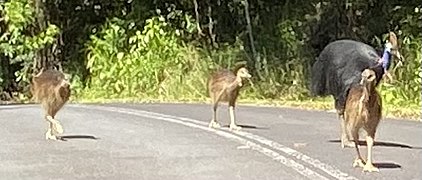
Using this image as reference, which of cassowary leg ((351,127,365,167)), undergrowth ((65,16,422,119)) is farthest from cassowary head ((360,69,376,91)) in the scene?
undergrowth ((65,16,422,119))

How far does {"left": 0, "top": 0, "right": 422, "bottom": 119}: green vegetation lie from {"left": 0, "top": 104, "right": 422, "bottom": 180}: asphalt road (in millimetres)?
8345

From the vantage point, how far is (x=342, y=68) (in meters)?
11.3

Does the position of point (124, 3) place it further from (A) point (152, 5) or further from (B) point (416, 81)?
(B) point (416, 81)

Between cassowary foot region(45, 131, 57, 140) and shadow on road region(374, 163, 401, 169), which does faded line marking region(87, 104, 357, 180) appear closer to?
shadow on road region(374, 163, 401, 169)

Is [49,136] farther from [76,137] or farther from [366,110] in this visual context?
[366,110]

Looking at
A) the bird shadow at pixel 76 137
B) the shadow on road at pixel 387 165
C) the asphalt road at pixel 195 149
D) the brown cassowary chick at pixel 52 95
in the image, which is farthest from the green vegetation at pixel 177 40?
the shadow on road at pixel 387 165

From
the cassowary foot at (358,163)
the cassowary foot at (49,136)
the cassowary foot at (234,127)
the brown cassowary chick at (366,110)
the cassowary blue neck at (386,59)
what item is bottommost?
the cassowary foot at (358,163)

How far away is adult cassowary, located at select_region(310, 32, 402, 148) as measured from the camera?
436 inches

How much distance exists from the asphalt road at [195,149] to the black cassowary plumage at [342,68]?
0.59 m

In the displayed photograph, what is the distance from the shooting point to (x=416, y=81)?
2169 centimetres

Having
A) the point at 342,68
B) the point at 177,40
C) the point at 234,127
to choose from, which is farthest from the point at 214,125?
the point at 177,40

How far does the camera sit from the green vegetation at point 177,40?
81.7 feet

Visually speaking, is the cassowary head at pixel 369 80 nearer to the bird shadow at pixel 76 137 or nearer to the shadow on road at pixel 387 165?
the shadow on road at pixel 387 165

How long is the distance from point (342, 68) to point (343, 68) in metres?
0.01
